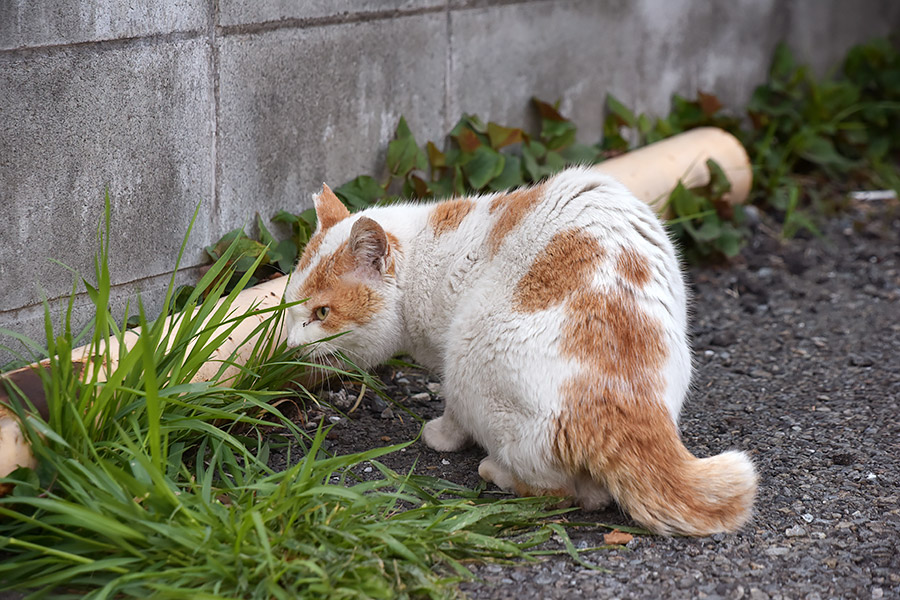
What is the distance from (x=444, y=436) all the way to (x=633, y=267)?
909 millimetres

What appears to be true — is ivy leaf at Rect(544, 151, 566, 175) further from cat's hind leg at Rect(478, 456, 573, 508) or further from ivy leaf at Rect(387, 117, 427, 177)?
cat's hind leg at Rect(478, 456, 573, 508)

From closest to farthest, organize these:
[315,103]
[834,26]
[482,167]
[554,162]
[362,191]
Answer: [315,103]
[362,191]
[482,167]
[554,162]
[834,26]

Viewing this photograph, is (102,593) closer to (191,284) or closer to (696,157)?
(191,284)

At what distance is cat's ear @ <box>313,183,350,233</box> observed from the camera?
3.28 metres

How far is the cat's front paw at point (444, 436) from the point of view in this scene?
319 cm

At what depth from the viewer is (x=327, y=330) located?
3.05 meters

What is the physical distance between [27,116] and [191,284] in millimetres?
898

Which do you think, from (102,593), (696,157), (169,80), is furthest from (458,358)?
(696,157)

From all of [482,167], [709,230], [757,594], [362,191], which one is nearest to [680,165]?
[709,230]

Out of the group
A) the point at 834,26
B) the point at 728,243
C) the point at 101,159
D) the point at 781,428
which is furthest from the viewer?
the point at 834,26

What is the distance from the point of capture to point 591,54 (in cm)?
525

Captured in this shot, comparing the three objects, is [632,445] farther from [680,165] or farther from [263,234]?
[680,165]

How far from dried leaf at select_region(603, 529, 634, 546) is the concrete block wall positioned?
72.5 inches

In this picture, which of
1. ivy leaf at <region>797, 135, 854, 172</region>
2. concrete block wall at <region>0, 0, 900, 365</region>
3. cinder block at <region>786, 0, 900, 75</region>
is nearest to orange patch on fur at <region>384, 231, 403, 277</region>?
concrete block wall at <region>0, 0, 900, 365</region>
